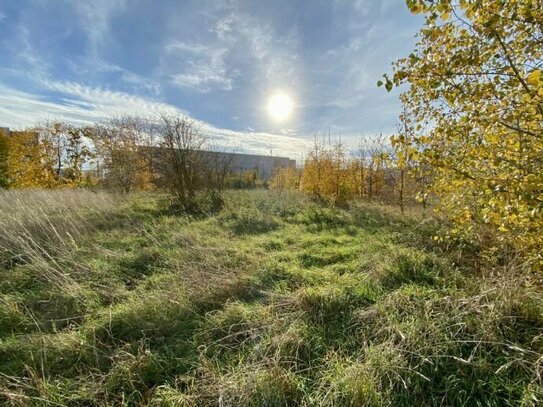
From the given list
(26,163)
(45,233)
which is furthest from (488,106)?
(26,163)

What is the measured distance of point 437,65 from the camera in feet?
6.75

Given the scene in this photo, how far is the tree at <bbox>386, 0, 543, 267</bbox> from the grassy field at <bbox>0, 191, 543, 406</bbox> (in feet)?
3.22

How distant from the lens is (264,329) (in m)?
2.52

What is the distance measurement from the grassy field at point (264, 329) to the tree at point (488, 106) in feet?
3.22

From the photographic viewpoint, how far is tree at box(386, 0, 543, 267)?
1729mm

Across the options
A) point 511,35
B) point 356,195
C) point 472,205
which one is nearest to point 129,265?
point 472,205

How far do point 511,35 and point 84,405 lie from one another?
4361mm

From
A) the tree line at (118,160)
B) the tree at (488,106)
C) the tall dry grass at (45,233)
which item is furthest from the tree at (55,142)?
the tree at (488,106)

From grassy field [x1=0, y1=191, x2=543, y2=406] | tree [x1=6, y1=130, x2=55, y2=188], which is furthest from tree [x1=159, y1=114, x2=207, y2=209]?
tree [x1=6, y1=130, x2=55, y2=188]

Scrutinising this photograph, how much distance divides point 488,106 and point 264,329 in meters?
2.78

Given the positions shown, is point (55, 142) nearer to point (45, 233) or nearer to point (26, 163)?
point (26, 163)

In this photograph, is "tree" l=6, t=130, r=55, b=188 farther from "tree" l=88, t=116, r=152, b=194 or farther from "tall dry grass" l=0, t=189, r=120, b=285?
"tall dry grass" l=0, t=189, r=120, b=285

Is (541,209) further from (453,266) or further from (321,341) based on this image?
(453,266)

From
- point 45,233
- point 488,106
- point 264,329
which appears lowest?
point 264,329
